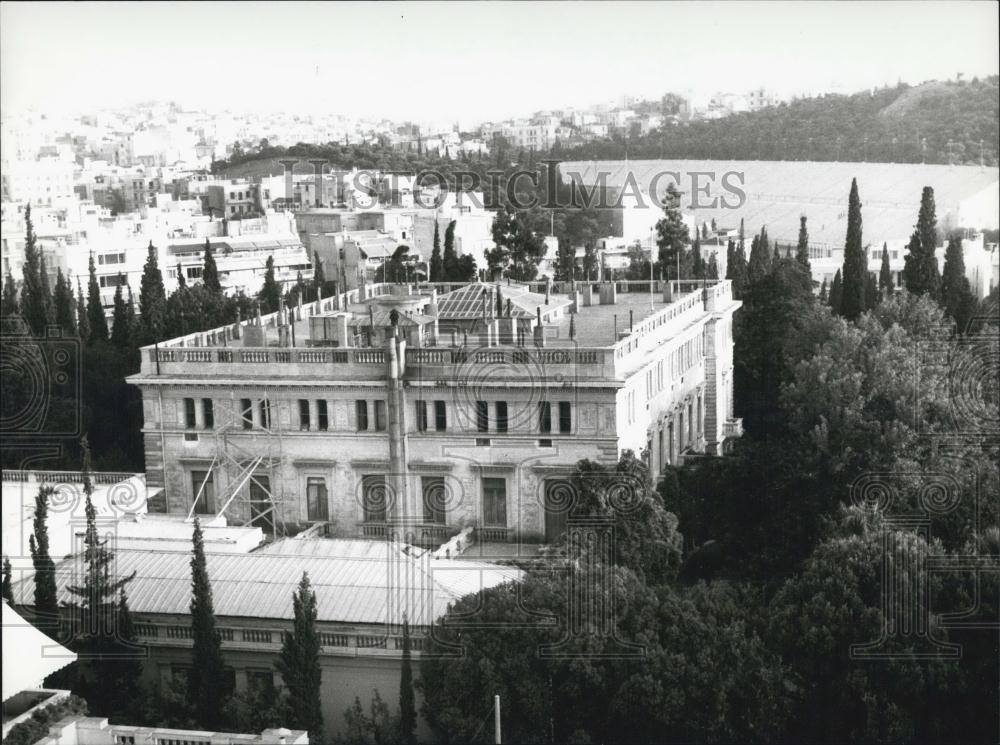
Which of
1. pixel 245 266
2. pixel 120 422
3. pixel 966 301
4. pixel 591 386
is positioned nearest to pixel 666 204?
pixel 966 301

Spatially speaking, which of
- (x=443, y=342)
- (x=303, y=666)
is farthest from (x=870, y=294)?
(x=303, y=666)

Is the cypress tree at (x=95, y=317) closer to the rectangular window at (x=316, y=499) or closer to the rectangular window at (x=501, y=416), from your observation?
the rectangular window at (x=316, y=499)

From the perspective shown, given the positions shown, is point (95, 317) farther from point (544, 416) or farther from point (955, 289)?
point (955, 289)

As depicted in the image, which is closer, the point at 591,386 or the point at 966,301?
the point at 591,386

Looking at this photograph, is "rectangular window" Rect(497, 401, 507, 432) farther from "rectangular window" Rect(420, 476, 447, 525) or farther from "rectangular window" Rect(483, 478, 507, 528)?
"rectangular window" Rect(420, 476, 447, 525)

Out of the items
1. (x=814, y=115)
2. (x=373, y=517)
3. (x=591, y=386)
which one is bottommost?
(x=373, y=517)

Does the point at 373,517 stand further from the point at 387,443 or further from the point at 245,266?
the point at 245,266
